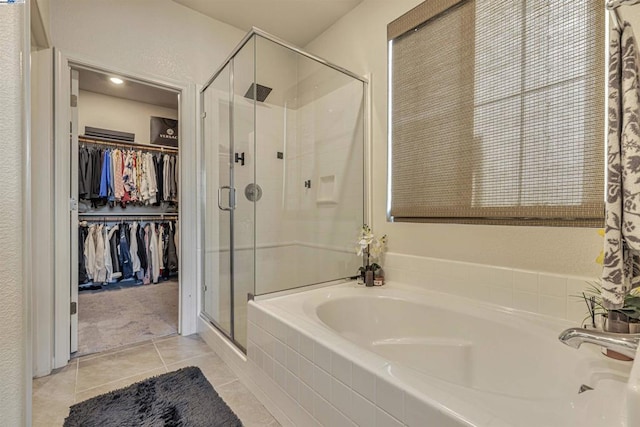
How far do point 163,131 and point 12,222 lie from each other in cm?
382

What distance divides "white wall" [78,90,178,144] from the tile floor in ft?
9.90

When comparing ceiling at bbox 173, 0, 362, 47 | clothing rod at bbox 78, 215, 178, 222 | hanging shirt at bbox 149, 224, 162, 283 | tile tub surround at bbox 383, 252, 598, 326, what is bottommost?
hanging shirt at bbox 149, 224, 162, 283

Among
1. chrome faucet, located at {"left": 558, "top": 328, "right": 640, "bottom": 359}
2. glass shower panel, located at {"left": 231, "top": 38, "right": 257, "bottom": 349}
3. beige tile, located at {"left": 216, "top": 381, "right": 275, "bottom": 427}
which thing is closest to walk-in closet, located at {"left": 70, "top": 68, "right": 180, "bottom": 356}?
glass shower panel, located at {"left": 231, "top": 38, "right": 257, "bottom": 349}

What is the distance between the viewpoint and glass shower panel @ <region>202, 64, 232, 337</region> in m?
2.21

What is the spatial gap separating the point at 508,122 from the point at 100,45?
8.56 ft

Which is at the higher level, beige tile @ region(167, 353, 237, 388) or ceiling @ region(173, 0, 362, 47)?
ceiling @ region(173, 0, 362, 47)

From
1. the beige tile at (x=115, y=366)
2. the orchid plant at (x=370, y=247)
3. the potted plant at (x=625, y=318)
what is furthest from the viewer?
the orchid plant at (x=370, y=247)

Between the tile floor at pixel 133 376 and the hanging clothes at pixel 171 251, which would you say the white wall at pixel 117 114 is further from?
the tile floor at pixel 133 376

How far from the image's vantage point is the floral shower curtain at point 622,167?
2.52ft

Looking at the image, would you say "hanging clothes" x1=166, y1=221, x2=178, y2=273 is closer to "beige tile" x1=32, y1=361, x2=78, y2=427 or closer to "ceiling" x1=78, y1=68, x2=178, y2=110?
"ceiling" x1=78, y1=68, x2=178, y2=110

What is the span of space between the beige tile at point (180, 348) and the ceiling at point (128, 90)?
2665mm

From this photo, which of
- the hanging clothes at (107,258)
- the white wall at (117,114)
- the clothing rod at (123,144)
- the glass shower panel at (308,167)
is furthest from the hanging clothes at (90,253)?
the glass shower panel at (308,167)

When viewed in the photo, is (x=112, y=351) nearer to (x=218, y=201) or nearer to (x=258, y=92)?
(x=218, y=201)

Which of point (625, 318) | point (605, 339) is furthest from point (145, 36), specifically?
point (625, 318)
